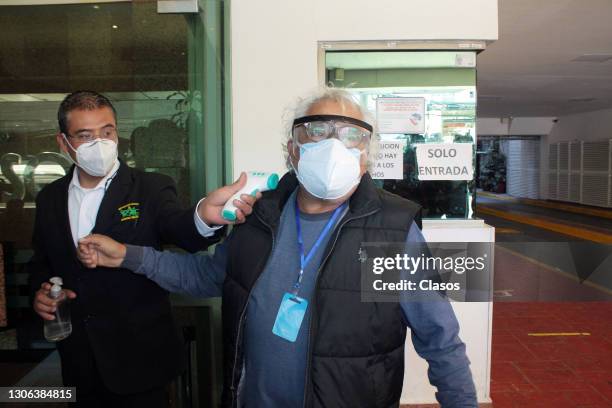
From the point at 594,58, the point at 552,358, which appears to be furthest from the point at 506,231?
the point at 552,358

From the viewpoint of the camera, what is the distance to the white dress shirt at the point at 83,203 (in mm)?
1927

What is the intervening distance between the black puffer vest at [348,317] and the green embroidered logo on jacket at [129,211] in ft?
2.07

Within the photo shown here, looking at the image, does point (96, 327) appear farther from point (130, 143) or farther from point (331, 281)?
point (130, 143)

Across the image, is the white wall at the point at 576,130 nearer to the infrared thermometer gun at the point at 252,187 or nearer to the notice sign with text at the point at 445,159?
the notice sign with text at the point at 445,159

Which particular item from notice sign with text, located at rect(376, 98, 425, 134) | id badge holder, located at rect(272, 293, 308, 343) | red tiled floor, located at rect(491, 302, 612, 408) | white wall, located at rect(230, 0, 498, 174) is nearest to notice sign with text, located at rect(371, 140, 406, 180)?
notice sign with text, located at rect(376, 98, 425, 134)

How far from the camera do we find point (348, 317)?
1.44 meters

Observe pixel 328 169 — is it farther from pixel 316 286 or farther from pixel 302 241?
pixel 316 286

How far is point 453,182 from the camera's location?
340 centimetres

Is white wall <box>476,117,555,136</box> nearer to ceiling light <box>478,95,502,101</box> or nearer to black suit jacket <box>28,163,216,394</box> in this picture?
ceiling light <box>478,95,502,101</box>

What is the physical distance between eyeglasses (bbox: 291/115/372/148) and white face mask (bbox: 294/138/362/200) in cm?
3

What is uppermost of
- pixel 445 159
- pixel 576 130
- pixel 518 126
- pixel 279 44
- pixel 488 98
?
pixel 488 98

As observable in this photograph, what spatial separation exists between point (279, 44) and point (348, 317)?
2.13 m

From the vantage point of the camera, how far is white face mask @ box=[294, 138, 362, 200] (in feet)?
5.09

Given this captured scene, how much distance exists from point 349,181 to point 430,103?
6.78ft
